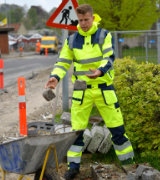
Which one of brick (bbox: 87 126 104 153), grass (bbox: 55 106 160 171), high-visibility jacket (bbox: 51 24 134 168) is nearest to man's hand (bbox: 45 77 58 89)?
high-visibility jacket (bbox: 51 24 134 168)

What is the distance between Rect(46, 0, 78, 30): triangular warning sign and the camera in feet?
27.2

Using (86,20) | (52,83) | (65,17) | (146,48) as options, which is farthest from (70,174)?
(146,48)

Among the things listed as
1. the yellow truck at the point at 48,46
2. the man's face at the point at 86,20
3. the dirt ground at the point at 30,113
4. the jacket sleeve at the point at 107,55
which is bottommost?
the yellow truck at the point at 48,46

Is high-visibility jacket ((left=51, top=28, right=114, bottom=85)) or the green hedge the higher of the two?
high-visibility jacket ((left=51, top=28, right=114, bottom=85))

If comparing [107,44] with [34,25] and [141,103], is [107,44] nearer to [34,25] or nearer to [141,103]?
[141,103]

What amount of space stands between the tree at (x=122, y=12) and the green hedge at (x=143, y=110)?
1098 centimetres

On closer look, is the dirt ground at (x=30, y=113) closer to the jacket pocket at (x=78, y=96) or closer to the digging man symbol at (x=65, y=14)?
the jacket pocket at (x=78, y=96)

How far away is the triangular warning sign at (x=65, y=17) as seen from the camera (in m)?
8.29

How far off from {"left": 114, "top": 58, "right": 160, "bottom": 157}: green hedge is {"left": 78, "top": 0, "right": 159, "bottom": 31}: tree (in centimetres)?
1098

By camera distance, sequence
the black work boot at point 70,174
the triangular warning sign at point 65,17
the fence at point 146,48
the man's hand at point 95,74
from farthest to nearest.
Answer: the fence at point 146,48
the triangular warning sign at point 65,17
the black work boot at point 70,174
the man's hand at point 95,74

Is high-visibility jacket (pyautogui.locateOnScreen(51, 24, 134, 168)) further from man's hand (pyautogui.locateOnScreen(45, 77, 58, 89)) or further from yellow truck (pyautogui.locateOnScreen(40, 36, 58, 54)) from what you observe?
yellow truck (pyautogui.locateOnScreen(40, 36, 58, 54))

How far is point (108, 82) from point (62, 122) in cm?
265

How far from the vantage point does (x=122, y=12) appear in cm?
1764

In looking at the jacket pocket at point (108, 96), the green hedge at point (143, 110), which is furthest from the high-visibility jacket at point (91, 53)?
the green hedge at point (143, 110)
